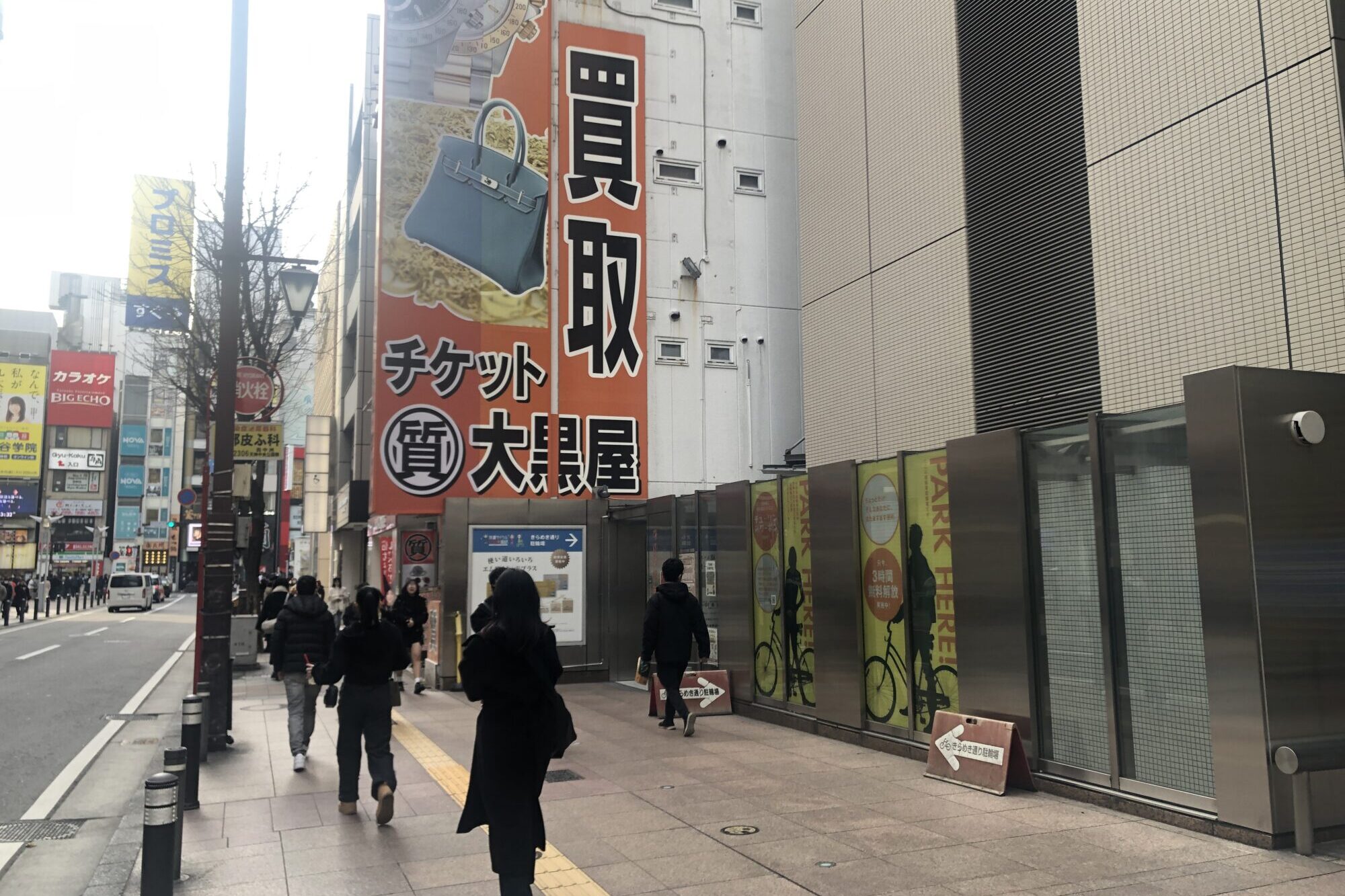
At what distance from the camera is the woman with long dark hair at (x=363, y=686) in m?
7.38

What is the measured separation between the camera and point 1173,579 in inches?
265

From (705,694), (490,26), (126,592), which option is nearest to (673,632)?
(705,694)

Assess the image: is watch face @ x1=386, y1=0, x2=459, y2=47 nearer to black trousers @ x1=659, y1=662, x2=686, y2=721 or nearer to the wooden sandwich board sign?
black trousers @ x1=659, y1=662, x2=686, y2=721

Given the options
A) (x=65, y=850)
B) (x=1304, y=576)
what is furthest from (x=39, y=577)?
(x=1304, y=576)

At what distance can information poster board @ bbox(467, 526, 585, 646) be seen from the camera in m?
16.6

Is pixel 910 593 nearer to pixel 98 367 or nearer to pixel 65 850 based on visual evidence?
pixel 65 850

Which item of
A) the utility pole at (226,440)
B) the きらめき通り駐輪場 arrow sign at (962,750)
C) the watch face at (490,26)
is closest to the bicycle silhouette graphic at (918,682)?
the きらめき通り駐輪場 arrow sign at (962,750)

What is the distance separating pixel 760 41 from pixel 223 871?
1927 centimetres

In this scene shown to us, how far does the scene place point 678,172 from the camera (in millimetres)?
19719

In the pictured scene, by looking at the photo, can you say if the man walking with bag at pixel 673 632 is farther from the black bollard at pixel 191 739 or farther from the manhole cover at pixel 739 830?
the black bollard at pixel 191 739

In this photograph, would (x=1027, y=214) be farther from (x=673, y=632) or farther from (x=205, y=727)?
(x=205, y=727)

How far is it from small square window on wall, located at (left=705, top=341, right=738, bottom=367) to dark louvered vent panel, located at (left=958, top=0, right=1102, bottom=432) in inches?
325

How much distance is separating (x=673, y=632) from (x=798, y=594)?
1551 millimetres

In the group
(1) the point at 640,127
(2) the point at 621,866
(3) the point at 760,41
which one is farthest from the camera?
(3) the point at 760,41
